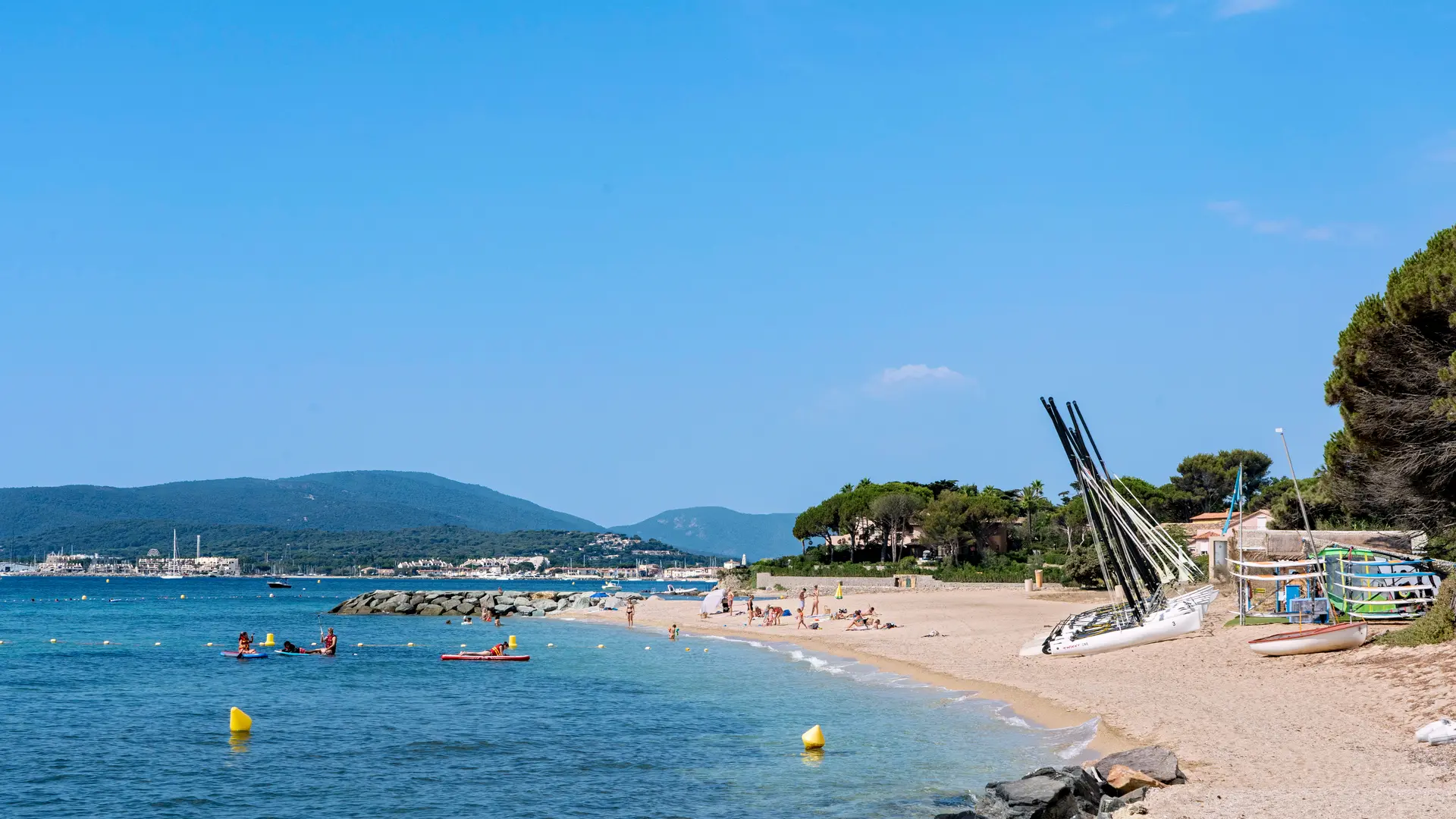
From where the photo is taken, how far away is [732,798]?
18.5 m

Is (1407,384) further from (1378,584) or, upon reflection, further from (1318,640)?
(1318,640)

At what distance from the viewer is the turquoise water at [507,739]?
1883cm

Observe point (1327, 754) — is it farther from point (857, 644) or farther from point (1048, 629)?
point (857, 644)

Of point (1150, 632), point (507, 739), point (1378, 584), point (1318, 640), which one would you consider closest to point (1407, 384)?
point (1378, 584)

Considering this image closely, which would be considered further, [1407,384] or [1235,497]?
[1235,497]

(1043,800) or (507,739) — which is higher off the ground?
(1043,800)

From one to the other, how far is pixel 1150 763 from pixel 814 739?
7.74 m

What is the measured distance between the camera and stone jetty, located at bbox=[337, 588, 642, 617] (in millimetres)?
82812

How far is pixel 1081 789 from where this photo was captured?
15305 millimetres

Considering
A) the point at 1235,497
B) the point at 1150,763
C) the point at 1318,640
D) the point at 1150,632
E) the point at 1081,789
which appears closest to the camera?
the point at 1081,789

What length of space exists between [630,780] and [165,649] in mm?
42083

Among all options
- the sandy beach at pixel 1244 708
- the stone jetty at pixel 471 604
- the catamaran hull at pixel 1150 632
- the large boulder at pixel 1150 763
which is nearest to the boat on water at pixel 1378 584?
the sandy beach at pixel 1244 708

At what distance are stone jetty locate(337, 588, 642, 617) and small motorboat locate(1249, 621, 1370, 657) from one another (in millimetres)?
58789

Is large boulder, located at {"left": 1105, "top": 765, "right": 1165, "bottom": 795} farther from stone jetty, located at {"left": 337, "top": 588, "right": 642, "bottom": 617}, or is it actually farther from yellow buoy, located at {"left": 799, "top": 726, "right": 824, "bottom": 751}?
stone jetty, located at {"left": 337, "top": 588, "right": 642, "bottom": 617}
